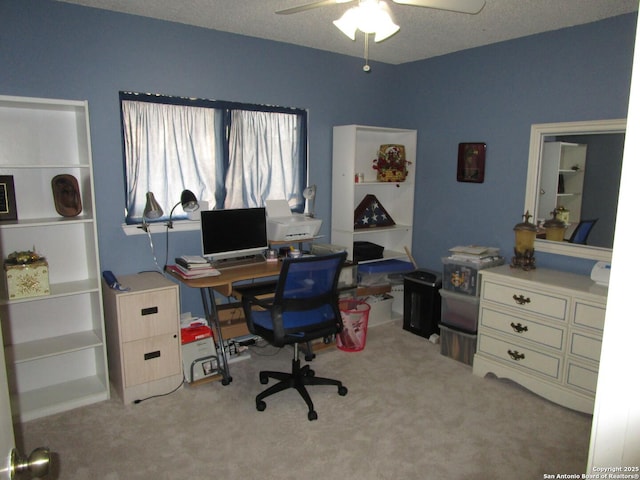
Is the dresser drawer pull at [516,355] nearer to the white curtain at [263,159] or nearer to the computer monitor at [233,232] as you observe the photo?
the computer monitor at [233,232]

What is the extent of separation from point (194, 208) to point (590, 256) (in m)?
2.85

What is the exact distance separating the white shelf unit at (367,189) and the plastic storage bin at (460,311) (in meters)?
0.95

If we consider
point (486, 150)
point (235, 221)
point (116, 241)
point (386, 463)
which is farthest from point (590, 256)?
point (116, 241)

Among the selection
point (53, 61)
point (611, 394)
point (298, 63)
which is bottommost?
point (611, 394)

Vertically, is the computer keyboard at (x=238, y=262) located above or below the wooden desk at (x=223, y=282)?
above

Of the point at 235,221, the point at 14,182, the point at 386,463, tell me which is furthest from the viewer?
the point at 235,221

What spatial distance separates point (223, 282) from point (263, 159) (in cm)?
130

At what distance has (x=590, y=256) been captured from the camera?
3.23 meters

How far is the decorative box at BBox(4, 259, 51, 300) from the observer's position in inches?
101

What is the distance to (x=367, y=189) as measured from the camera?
178 inches

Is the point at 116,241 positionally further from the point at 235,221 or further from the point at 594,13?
the point at 594,13

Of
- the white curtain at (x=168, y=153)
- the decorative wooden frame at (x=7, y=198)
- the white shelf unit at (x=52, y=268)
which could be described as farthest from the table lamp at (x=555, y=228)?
the decorative wooden frame at (x=7, y=198)

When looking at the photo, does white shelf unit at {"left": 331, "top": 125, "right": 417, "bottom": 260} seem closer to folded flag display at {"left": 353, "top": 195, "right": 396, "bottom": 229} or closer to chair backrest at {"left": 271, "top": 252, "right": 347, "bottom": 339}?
folded flag display at {"left": 353, "top": 195, "right": 396, "bottom": 229}

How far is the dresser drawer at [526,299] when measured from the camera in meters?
2.93
